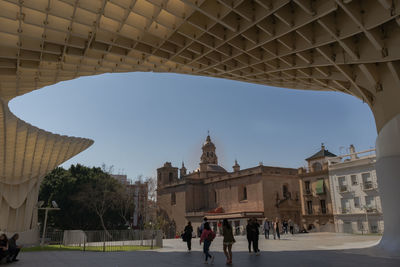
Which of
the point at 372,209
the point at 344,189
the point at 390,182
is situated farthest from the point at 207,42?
the point at 344,189

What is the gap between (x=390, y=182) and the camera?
51.3 feet

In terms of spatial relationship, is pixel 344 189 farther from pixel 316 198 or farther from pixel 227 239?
pixel 227 239

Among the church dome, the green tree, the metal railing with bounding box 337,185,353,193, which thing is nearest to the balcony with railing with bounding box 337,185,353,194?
the metal railing with bounding box 337,185,353,193

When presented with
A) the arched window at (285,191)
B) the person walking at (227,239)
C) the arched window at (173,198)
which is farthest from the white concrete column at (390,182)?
the arched window at (173,198)

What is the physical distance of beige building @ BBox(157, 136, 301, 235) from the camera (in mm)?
56062

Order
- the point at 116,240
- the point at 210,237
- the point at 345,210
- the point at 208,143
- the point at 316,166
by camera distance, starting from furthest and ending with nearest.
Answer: the point at 208,143 < the point at 316,166 < the point at 345,210 < the point at 116,240 < the point at 210,237

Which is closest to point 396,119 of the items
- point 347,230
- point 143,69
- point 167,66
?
point 167,66

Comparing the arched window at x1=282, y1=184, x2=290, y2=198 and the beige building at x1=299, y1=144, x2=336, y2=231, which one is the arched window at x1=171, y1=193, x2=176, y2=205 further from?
the beige building at x1=299, y1=144, x2=336, y2=231

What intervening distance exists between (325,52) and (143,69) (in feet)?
34.9

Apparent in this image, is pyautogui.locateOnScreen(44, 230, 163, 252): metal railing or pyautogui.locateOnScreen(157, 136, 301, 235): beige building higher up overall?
pyautogui.locateOnScreen(157, 136, 301, 235): beige building

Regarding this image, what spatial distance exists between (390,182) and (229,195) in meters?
49.5

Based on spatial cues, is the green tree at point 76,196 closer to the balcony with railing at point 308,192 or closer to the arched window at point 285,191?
the arched window at point 285,191

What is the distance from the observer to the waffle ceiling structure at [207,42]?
520 inches

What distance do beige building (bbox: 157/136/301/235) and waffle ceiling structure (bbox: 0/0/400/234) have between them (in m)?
29.8
